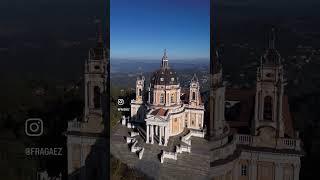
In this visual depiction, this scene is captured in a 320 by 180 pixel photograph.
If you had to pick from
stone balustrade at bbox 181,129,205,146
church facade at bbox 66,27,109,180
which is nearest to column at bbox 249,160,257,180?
stone balustrade at bbox 181,129,205,146

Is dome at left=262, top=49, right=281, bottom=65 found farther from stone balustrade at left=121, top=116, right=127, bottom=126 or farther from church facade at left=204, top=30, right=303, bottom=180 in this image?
stone balustrade at left=121, top=116, right=127, bottom=126

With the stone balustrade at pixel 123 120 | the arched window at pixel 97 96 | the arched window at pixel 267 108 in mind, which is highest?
the arched window at pixel 97 96

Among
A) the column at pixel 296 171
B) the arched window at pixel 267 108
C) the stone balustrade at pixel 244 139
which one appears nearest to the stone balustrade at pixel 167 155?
the stone balustrade at pixel 244 139

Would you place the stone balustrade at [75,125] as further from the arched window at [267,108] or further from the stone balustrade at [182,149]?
the arched window at [267,108]

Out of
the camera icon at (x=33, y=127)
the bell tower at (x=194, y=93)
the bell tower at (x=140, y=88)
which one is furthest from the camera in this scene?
the camera icon at (x=33, y=127)

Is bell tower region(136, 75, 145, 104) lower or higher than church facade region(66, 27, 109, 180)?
higher

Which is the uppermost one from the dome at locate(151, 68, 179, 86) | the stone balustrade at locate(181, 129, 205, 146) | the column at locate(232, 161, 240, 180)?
the dome at locate(151, 68, 179, 86)

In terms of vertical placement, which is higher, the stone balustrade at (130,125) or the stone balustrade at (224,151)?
the stone balustrade at (130,125)

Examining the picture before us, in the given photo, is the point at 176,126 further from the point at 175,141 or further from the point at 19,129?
the point at 19,129
